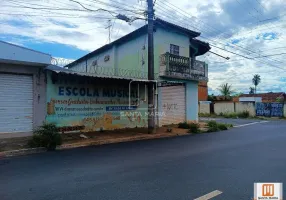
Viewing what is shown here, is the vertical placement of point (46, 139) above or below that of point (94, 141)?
above

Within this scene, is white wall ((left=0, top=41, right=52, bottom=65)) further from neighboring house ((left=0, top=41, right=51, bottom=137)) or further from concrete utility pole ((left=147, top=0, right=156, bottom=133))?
concrete utility pole ((left=147, top=0, right=156, bottom=133))

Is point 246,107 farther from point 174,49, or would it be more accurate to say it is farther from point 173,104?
point 174,49

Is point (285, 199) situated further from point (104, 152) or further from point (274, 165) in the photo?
point (104, 152)

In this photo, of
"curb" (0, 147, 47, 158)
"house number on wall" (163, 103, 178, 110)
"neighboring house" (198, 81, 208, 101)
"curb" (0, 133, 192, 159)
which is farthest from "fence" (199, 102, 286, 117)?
"curb" (0, 147, 47, 158)

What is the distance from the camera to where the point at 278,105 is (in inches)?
1270

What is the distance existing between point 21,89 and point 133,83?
6374 millimetres

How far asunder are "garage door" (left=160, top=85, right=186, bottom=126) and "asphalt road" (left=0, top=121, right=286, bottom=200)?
8752 mm

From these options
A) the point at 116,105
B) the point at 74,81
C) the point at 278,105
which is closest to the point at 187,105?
the point at 116,105

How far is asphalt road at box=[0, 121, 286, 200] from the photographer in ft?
14.5

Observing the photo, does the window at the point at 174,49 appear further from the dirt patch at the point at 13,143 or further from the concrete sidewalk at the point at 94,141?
the dirt patch at the point at 13,143

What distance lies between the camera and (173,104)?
17.9 metres

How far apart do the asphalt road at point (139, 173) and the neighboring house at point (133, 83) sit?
442cm
